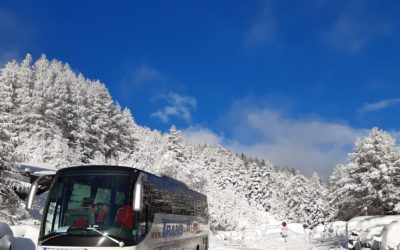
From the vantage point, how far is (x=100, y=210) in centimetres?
1004

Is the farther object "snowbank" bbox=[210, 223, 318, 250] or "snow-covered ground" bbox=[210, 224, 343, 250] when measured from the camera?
"snowbank" bbox=[210, 223, 318, 250]

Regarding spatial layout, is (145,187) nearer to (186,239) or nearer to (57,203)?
(57,203)

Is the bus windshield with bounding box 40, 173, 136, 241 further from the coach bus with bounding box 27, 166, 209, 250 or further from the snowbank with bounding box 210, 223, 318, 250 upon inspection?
the snowbank with bounding box 210, 223, 318, 250

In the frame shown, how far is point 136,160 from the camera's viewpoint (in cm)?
4522

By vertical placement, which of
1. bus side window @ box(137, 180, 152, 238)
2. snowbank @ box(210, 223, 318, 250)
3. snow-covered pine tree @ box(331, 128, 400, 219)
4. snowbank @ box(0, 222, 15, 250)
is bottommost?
snowbank @ box(210, 223, 318, 250)

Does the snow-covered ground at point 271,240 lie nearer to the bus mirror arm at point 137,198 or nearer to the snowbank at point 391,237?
the snowbank at point 391,237

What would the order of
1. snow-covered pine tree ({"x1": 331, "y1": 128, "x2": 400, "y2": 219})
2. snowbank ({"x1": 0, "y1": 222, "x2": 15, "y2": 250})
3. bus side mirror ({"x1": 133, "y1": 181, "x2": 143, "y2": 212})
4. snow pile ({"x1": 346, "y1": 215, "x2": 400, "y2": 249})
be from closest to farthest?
bus side mirror ({"x1": 133, "y1": 181, "x2": 143, "y2": 212}) → snowbank ({"x1": 0, "y1": 222, "x2": 15, "y2": 250}) → snow pile ({"x1": 346, "y1": 215, "x2": 400, "y2": 249}) → snow-covered pine tree ({"x1": 331, "y1": 128, "x2": 400, "y2": 219})

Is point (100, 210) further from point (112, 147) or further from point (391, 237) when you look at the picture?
point (112, 147)

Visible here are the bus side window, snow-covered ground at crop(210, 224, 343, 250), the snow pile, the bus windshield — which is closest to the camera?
the bus windshield

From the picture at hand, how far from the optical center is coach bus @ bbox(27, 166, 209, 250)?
9.70 meters

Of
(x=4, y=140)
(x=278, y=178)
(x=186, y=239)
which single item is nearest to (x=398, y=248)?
(x=186, y=239)

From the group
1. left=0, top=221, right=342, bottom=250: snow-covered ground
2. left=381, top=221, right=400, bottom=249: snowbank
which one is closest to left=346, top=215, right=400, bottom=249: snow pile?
left=381, top=221, right=400, bottom=249: snowbank

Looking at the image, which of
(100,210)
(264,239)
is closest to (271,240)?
(264,239)

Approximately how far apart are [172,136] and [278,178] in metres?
76.0
